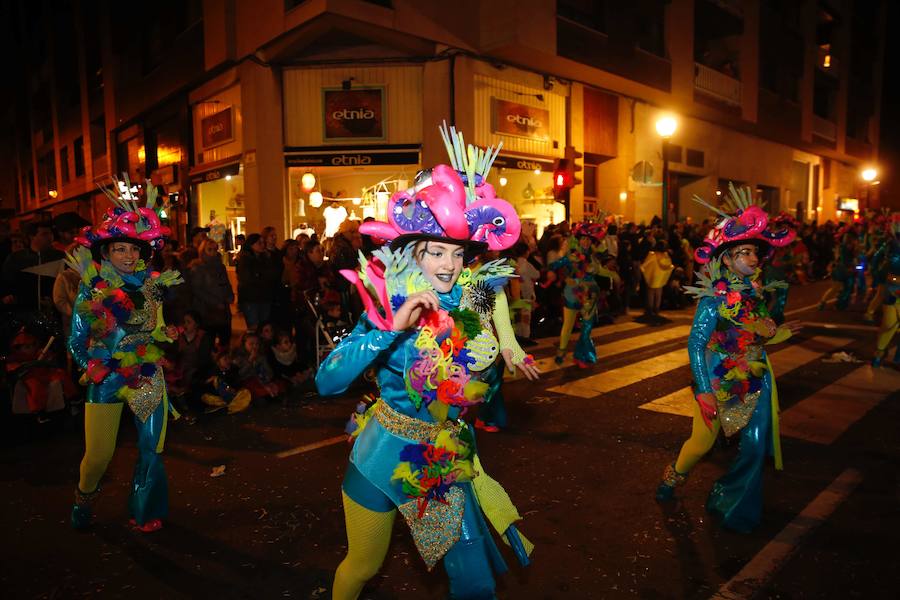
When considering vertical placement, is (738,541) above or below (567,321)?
below

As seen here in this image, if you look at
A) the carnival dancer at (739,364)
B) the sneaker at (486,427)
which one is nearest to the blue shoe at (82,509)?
the sneaker at (486,427)

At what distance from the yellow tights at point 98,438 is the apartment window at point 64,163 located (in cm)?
3420

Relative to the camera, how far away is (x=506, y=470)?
5.38 metres

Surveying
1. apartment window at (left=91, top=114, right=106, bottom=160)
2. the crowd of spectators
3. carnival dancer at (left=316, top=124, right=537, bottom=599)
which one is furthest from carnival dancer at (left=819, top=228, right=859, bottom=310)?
apartment window at (left=91, top=114, right=106, bottom=160)

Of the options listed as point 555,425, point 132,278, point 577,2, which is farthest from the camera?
point 577,2

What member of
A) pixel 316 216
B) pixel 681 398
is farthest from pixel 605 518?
pixel 316 216

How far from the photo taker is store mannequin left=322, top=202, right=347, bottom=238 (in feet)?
50.5

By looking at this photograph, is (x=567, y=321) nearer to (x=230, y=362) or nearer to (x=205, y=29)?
(x=230, y=362)

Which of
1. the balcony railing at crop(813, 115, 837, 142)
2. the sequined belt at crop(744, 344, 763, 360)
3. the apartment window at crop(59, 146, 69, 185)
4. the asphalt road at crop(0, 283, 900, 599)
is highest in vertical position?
the balcony railing at crop(813, 115, 837, 142)

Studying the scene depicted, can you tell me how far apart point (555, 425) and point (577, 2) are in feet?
51.3

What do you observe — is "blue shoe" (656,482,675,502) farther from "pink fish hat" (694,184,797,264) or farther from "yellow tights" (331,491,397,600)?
"yellow tights" (331,491,397,600)

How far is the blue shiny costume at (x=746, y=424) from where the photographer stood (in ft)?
13.6

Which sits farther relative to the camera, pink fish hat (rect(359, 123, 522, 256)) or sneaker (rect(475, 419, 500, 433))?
sneaker (rect(475, 419, 500, 433))

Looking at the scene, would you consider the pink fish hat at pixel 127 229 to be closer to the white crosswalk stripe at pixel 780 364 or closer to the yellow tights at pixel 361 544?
the yellow tights at pixel 361 544
